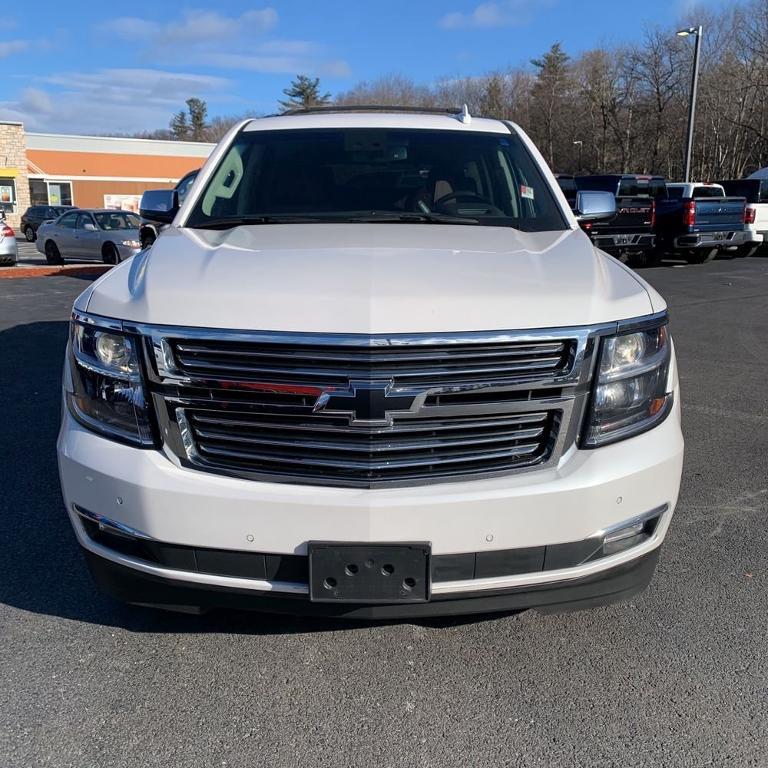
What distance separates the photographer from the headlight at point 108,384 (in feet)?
7.68

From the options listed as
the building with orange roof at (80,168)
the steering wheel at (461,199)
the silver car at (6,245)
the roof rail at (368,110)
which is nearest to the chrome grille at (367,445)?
the steering wheel at (461,199)

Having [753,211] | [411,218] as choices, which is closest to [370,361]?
[411,218]

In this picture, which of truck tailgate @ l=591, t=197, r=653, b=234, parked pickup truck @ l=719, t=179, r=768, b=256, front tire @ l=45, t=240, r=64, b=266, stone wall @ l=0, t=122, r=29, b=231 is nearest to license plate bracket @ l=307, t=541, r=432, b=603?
truck tailgate @ l=591, t=197, r=653, b=234

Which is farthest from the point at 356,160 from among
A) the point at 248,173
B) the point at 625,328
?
the point at 625,328

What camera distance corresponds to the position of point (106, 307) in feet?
8.06

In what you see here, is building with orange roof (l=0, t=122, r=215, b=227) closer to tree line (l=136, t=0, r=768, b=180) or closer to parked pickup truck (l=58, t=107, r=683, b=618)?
tree line (l=136, t=0, r=768, b=180)

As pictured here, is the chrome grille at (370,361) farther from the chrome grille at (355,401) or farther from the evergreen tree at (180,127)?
the evergreen tree at (180,127)

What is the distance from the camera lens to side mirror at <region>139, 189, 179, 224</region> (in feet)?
14.0

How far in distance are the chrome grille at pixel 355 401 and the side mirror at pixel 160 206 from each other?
218 cm

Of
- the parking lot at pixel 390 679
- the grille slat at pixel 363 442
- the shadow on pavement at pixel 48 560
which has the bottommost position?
the parking lot at pixel 390 679

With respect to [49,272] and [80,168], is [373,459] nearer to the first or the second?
[49,272]

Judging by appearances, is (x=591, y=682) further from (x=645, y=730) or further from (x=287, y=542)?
(x=287, y=542)

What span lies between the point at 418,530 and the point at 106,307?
4.08ft

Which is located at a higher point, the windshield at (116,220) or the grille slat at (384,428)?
the windshield at (116,220)
